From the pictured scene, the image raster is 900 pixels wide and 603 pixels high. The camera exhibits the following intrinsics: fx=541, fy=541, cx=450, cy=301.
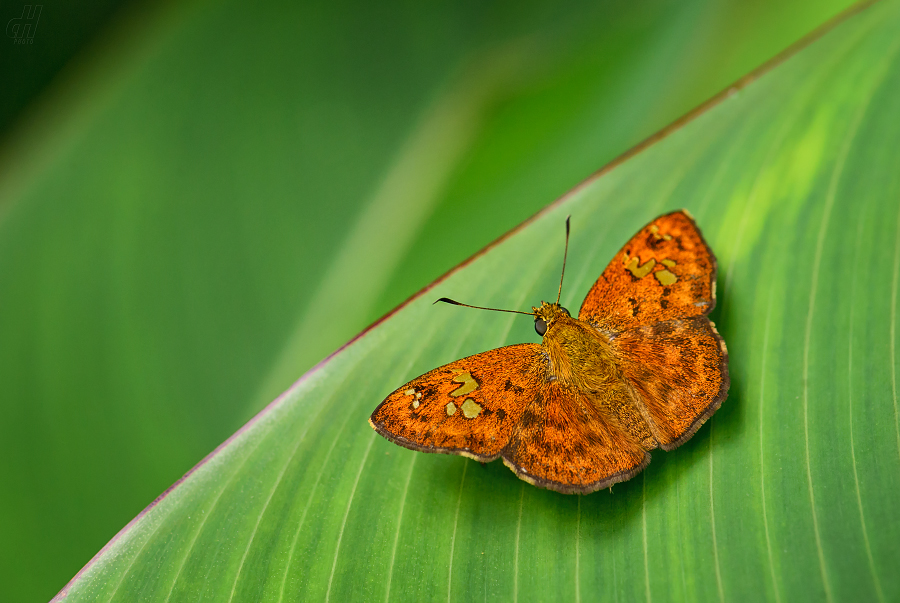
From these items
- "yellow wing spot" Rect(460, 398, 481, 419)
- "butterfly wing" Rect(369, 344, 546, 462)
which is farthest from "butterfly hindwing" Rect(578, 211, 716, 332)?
"yellow wing spot" Rect(460, 398, 481, 419)

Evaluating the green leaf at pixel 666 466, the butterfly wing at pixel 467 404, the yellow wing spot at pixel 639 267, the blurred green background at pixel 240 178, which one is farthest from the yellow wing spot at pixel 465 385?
the blurred green background at pixel 240 178

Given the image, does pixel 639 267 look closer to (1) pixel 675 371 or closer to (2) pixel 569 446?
(1) pixel 675 371

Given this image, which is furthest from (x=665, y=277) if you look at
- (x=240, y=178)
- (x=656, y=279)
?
(x=240, y=178)

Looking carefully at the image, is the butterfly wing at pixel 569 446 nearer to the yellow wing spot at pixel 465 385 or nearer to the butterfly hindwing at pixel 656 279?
the yellow wing spot at pixel 465 385

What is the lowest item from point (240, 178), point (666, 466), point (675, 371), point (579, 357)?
point (666, 466)

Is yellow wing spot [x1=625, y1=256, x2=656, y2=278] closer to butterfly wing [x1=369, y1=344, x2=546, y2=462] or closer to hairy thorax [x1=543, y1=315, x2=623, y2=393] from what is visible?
hairy thorax [x1=543, y1=315, x2=623, y2=393]

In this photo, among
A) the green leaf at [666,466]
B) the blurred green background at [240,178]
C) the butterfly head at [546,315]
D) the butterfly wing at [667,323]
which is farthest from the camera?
the blurred green background at [240,178]
